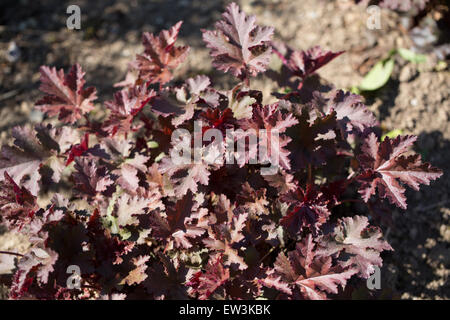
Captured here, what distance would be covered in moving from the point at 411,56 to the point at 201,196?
204cm

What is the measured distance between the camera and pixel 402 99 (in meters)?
3.13

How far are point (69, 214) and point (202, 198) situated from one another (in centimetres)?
64

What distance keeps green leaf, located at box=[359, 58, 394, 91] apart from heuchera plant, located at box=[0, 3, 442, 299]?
32.8 inches

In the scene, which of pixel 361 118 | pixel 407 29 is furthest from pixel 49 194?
pixel 407 29

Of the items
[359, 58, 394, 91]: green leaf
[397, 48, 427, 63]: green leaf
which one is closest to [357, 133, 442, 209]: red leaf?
[359, 58, 394, 91]: green leaf

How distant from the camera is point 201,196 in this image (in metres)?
2.21

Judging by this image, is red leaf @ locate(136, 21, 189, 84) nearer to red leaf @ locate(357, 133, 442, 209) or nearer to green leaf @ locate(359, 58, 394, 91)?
red leaf @ locate(357, 133, 442, 209)

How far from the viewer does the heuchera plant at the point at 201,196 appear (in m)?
2.03

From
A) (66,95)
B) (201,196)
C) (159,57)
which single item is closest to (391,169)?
(201,196)

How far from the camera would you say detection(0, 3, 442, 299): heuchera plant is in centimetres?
203

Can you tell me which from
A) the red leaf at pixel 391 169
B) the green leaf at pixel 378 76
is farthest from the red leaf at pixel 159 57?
the green leaf at pixel 378 76

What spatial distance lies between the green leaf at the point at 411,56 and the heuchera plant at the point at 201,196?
3.76 ft

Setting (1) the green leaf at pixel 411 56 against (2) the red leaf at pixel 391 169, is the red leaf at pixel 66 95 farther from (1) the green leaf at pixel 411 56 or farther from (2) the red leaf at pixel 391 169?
(1) the green leaf at pixel 411 56

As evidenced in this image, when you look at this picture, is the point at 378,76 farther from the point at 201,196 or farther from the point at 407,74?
the point at 201,196
